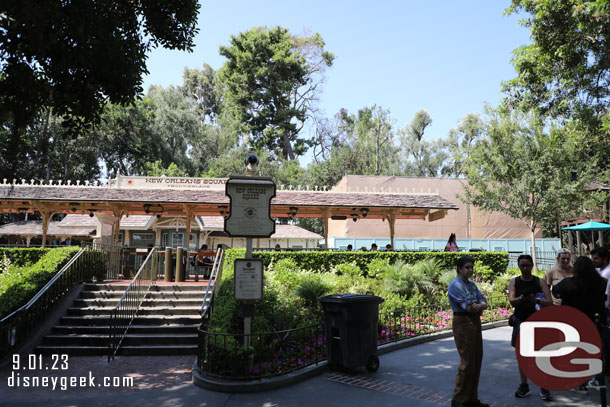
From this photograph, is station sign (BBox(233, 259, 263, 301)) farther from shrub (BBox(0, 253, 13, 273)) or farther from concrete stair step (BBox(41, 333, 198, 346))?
shrub (BBox(0, 253, 13, 273))

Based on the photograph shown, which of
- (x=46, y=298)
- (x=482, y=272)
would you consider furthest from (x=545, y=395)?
(x=482, y=272)

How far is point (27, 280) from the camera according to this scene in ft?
34.4

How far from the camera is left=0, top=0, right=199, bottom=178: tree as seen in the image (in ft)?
19.5

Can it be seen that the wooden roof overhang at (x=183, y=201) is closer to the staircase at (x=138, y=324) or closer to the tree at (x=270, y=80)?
the staircase at (x=138, y=324)

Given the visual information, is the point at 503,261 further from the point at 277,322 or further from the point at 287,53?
the point at 287,53

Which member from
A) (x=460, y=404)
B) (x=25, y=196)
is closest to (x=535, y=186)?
(x=460, y=404)

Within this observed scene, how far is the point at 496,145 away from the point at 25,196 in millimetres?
21480

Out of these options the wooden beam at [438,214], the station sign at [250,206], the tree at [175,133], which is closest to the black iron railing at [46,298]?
the station sign at [250,206]

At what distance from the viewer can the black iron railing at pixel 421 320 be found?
918cm

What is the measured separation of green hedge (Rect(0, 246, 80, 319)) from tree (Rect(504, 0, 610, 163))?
13.6 metres

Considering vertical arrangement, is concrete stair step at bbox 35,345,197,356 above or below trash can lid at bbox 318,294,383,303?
below

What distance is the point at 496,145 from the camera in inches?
897

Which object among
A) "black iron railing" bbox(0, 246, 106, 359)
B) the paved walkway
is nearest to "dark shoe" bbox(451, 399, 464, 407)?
the paved walkway

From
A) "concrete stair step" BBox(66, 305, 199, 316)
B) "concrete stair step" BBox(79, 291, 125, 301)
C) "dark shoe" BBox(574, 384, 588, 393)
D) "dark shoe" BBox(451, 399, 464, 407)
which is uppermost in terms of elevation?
"concrete stair step" BBox(79, 291, 125, 301)
